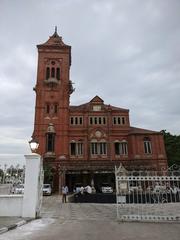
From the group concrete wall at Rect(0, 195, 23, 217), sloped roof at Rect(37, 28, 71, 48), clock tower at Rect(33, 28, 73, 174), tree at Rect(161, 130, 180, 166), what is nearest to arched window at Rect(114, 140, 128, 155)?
clock tower at Rect(33, 28, 73, 174)

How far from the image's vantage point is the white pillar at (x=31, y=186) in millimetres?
10602

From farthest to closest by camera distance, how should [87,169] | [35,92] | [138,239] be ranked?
[35,92], [87,169], [138,239]

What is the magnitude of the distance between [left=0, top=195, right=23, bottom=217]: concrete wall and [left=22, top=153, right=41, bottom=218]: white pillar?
27cm

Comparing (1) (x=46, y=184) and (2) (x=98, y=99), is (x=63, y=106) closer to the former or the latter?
(2) (x=98, y=99)

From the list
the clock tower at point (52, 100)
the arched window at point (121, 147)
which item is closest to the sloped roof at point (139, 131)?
the arched window at point (121, 147)

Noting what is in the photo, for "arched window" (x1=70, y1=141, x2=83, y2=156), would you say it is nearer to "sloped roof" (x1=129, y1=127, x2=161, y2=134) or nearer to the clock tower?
the clock tower

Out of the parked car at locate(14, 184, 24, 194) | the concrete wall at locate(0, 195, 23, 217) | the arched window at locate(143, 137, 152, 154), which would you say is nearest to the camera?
the concrete wall at locate(0, 195, 23, 217)

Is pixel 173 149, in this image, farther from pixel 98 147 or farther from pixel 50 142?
pixel 50 142

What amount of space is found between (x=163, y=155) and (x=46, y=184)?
720 inches

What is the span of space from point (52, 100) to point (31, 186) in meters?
29.9

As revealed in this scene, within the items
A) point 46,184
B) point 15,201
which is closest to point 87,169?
point 46,184

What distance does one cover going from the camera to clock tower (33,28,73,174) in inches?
1470

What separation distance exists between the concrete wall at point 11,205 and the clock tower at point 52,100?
25550 millimetres

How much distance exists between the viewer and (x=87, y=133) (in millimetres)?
39094
